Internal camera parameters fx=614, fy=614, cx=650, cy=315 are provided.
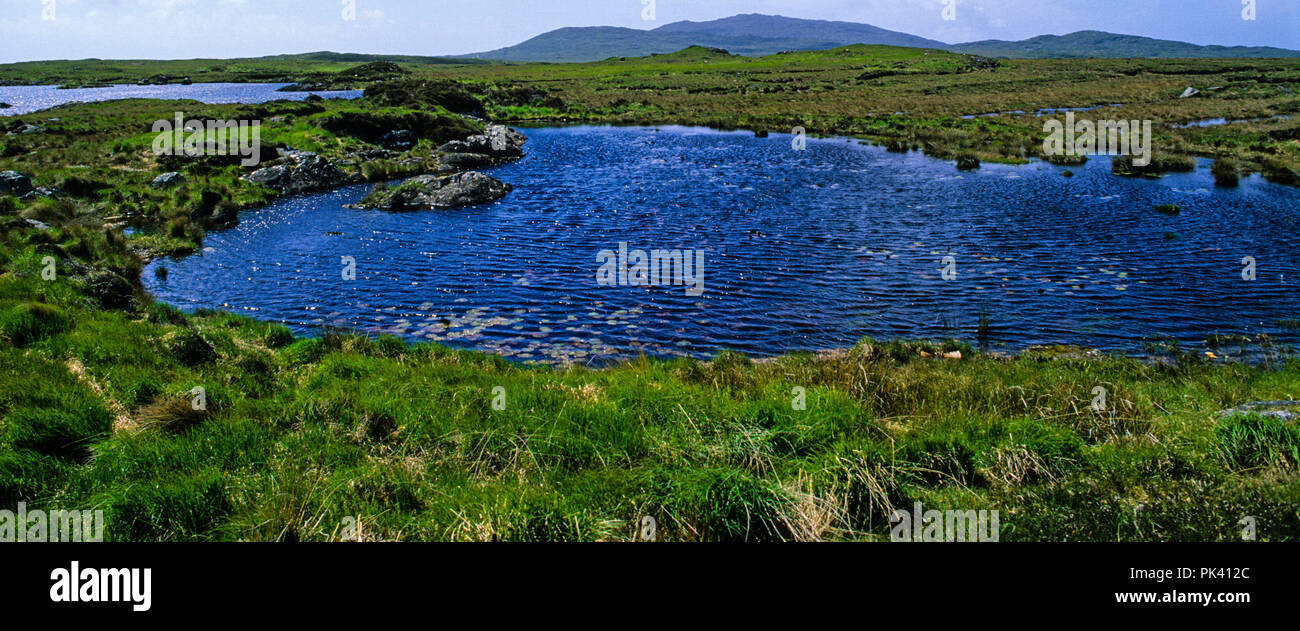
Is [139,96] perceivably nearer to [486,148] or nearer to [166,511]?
[486,148]

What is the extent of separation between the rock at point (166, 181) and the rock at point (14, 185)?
6.00m

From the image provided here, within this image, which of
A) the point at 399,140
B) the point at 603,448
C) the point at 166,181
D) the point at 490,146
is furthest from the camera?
the point at 490,146

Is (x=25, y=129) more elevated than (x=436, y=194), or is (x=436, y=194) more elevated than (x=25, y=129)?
(x=25, y=129)

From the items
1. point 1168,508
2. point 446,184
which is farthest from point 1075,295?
point 446,184

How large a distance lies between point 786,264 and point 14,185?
119ft

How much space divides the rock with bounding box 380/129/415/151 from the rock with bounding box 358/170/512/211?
53.3 ft

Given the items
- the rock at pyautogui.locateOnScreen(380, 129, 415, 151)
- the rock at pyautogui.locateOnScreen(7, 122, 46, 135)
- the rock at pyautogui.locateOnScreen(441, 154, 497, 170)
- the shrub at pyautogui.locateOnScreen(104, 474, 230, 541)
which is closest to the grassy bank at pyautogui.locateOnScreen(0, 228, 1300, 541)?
the shrub at pyautogui.locateOnScreen(104, 474, 230, 541)

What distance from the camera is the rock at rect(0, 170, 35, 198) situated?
2886 centimetres

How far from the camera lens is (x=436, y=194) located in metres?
37.2

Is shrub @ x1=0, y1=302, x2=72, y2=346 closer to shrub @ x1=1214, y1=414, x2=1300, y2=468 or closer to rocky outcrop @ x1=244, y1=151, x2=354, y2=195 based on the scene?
shrub @ x1=1214, y1=414, x2=1300, y2=468

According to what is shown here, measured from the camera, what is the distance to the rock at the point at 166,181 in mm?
35594

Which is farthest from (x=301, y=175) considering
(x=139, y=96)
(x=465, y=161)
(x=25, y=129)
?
(x=139, y=96)

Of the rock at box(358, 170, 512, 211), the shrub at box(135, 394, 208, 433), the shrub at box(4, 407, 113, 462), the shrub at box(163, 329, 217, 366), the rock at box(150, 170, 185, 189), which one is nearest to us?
the shrub at box(4, 407, 113, 462)

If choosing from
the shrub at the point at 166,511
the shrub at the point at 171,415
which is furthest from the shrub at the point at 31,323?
the shrub at the point at 166,511
